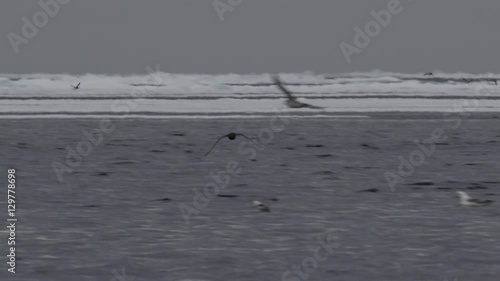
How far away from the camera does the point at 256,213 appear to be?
2239cm

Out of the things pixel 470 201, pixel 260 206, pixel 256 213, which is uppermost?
pixel 470 201

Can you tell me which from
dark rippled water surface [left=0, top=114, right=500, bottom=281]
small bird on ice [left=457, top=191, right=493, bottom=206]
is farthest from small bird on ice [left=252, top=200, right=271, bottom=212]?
small bird on ice [left=457, top=191, right=493, bottom=206]

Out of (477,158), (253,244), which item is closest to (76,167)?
(477,158)

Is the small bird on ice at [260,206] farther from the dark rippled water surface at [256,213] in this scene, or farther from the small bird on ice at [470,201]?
the small bird on ice at [470,201]

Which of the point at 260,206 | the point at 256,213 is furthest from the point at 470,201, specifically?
the point at 256,213

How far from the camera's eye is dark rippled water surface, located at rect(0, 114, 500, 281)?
16.8 m

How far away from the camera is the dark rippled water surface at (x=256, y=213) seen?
55.3 feet

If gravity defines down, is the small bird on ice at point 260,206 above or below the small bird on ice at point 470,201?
below

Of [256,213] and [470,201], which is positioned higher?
[470,201]

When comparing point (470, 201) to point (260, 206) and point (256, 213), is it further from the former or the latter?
point (256, 213)

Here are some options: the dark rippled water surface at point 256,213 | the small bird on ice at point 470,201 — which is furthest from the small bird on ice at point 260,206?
the small bird on ice at point 470,201

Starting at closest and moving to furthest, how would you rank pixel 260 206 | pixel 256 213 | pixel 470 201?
1. pixel 256 213
2. pixel 260 206
3. pixel 470 201

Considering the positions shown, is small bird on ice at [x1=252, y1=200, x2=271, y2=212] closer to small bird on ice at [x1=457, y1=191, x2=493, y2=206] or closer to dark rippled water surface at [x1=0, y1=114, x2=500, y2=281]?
dark rippled water surface at [x1=0, y1=114, x2=500, y2=281]

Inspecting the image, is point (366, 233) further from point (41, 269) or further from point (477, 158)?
point (477, 158)
